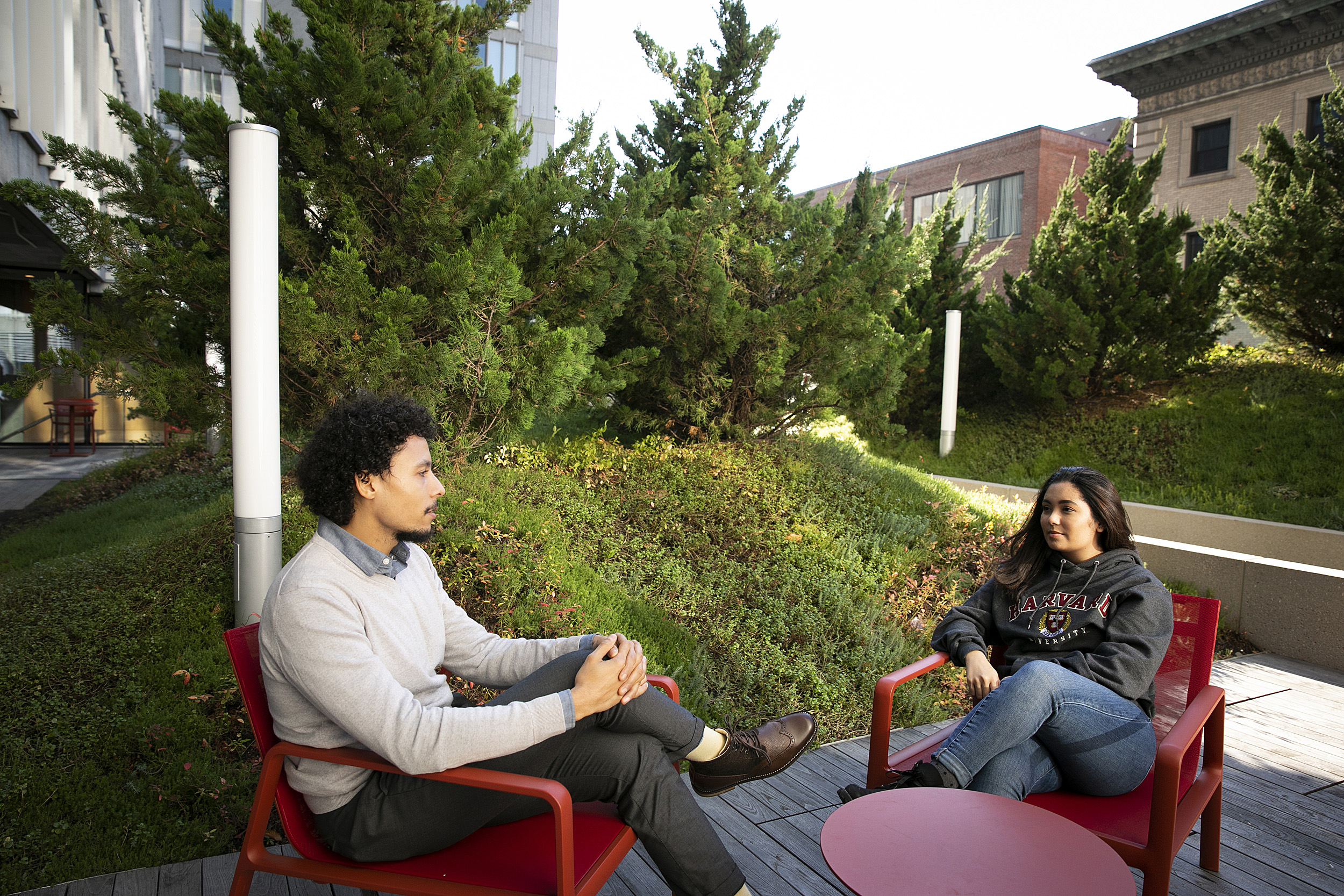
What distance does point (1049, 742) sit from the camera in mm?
2504

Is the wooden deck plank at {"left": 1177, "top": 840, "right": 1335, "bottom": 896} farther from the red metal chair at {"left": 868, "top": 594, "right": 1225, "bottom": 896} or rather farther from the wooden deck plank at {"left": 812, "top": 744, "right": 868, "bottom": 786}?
the wooden deck plank at {"left": 812, "top": 744, "right": 868, "bottom": 786}

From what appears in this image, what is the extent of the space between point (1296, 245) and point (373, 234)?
430 inches

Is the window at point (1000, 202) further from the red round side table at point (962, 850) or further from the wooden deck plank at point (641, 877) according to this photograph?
the red round side table at point (962, 850)

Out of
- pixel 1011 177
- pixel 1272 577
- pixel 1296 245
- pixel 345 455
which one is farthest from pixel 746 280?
pixel 1011 177

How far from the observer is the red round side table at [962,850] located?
172 cm

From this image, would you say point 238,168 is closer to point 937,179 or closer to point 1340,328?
point 1340,328

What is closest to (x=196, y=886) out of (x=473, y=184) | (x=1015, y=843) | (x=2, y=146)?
(x=1015, y=843)

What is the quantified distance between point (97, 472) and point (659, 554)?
28.0ft

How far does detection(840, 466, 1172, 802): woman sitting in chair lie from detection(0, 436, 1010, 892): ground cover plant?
1.28 meters

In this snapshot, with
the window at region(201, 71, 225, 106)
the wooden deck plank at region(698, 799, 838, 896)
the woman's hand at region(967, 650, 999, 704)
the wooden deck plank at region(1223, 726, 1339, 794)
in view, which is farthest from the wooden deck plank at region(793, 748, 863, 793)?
the window at region(201, 71, 225, 106)

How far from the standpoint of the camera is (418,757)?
1796mm

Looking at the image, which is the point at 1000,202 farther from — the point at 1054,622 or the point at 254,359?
the point at 254,359

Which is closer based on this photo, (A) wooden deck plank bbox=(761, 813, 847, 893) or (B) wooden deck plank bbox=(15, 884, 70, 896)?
(B) wooden deck plank bbox=(15, 884, 70, 896)

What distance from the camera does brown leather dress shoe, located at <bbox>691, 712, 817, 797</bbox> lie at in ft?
8.10
